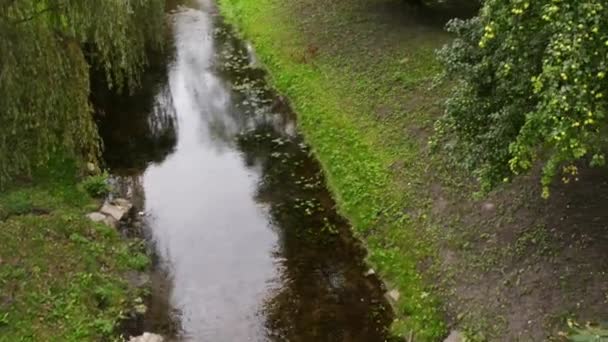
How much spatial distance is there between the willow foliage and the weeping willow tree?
21.5ft

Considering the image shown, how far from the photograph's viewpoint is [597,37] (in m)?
9.46

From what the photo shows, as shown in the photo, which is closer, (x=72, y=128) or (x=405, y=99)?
(x=72, y=128)

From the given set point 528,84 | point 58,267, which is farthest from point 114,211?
point 528,84

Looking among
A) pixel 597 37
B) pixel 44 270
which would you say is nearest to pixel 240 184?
pixel 44 270

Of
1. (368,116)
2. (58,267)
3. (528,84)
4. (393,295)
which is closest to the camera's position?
(528,84)

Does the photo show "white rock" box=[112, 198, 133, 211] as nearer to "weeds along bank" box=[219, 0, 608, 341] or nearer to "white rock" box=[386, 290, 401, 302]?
"weeds along bank" box=[219, 0, 608, 341]

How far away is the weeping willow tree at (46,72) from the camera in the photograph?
12453mm

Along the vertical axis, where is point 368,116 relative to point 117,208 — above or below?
above

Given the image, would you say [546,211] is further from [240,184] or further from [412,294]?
[240,184]

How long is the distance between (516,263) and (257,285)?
557 cm

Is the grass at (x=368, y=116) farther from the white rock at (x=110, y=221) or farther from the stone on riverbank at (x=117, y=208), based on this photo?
the white rock at (x=110, y=221)

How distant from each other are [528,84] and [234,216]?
9.72 m

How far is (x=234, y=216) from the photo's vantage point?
18922 mm

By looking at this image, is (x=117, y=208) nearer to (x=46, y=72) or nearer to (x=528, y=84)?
(x=46, y=72)
